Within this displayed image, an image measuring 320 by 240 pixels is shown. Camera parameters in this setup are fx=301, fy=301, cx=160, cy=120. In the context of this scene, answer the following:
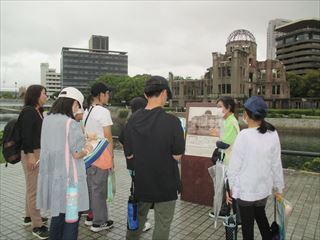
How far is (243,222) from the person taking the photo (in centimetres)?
349

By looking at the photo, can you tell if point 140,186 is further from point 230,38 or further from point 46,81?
point 46,81

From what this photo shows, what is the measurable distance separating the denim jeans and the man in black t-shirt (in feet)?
2.77

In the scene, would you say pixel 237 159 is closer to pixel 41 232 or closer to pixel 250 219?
pixel 250 219

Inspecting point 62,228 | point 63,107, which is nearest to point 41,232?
point 62,228

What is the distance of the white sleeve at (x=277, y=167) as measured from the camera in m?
3.40

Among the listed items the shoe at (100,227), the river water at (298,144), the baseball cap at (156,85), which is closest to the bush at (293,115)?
the river water at (298,144)

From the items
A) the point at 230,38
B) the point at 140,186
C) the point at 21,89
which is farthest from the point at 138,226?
the point at 230,38

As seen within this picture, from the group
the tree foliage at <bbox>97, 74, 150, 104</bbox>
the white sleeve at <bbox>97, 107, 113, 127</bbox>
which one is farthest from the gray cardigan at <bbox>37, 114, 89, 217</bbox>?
the tree foliage at <bbox>97, 74, 150, 104</bbox>

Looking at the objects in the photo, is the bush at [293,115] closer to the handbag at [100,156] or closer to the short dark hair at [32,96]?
the handbag at [100,156]

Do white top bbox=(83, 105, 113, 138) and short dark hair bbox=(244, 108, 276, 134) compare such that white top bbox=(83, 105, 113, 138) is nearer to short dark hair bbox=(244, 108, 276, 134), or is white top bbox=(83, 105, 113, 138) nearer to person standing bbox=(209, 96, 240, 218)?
person standing bbox=(209, 96, 240, 218)

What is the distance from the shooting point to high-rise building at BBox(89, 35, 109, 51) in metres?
161

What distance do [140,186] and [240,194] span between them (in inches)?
45.1

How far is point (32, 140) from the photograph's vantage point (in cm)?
443

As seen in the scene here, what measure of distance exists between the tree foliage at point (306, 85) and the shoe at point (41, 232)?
73.3m
